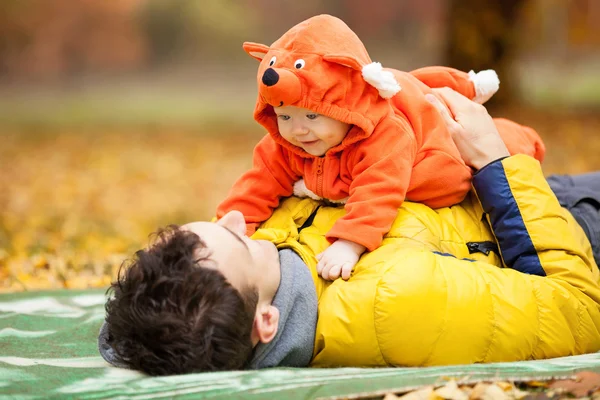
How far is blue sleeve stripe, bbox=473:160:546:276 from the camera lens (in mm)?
3154

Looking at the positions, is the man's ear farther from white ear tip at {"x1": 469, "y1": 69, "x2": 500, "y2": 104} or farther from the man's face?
white ear tip at {"x1": 469, "y1": 69, "x2": 500, "y2": 104}

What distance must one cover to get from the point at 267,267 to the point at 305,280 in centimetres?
19

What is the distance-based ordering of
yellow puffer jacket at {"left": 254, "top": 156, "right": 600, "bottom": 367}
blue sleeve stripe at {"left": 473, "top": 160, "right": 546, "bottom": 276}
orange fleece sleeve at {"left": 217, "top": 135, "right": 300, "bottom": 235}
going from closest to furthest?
yellow puffer jacket at {"left": 254, "top": 156, "right": 600, "bottom": 367}, blue sleeve stripe at {"left": 473, "top": 160, "right": 546, "bottom": 276}, orange fleece sleeve at {"left": 217, "top": 135, "right": 300, "bottom": 235}

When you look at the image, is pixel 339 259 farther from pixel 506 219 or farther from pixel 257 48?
pixel 257 48

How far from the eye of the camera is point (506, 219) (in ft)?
10.6

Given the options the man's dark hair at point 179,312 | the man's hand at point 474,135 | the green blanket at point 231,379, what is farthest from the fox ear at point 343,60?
the green blanket at point 231,379

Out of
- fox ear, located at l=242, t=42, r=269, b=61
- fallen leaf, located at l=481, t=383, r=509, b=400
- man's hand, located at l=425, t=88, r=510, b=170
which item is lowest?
fallen leaf, located at l=481, t=383, r=509, b=400

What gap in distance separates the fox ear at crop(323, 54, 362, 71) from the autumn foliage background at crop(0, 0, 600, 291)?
7.79 meters

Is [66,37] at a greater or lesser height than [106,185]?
greater

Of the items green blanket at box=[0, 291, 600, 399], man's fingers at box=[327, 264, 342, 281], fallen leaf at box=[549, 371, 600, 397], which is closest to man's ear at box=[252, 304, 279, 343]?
green blanket at box=[0, 291, 600, 399]

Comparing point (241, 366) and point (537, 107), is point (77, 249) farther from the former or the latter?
point (537, 107)

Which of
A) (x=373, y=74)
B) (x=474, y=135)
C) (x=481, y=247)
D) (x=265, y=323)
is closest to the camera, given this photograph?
(x=265, y=323)

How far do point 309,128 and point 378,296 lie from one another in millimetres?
799

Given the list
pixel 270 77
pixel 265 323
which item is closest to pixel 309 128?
pixel 270 77
